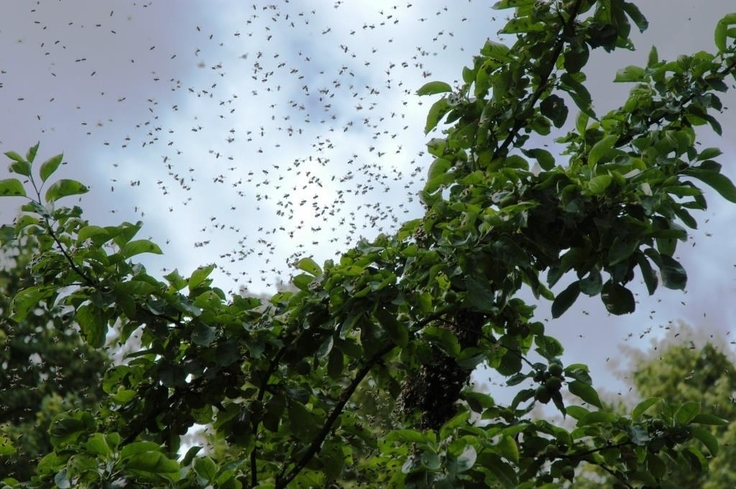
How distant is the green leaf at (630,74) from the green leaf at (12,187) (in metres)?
2.54

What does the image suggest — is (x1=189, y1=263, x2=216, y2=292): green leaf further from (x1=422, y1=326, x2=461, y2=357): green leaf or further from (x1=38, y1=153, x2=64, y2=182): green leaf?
(x1=422, y1=326, x2=461, y2=357): green leaf

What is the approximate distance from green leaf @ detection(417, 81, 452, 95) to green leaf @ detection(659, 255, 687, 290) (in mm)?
1229

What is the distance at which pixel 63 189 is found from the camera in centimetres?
296

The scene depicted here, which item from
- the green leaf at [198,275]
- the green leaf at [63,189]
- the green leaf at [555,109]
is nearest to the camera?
the green leaf at [63,189]

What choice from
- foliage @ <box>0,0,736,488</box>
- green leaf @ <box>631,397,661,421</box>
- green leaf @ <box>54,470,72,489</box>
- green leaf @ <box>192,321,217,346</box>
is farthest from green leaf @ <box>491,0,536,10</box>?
green leaf @ <box>54,470,72,489</box>

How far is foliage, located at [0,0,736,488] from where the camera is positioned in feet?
9.23

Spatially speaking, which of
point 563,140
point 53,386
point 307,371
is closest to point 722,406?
point 53,386

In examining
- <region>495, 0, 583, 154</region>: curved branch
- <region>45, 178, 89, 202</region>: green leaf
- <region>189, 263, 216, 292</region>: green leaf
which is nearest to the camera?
<region>45, 178, 89, 202</region>: green leaf

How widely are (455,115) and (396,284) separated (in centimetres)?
95

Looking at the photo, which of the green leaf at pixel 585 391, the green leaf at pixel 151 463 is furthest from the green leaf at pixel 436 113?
the green leaf at pixel 151 463

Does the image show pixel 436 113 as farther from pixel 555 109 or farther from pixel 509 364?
pixel 509 364

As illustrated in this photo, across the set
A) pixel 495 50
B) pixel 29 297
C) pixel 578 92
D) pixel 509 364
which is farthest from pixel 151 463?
A: pixel 578 92

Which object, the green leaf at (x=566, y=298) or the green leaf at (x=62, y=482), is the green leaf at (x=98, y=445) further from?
the green leaf at (x=566, y=298)

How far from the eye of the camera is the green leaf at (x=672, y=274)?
2795 mm
